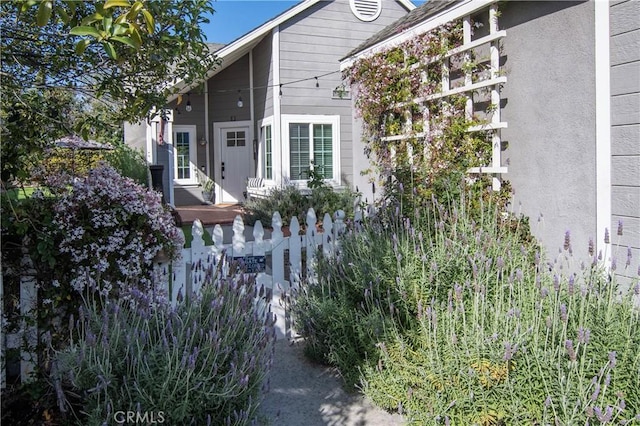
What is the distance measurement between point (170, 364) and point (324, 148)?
31.1 ft

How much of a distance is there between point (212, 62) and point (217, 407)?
8.23ft

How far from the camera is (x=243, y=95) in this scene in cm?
1265

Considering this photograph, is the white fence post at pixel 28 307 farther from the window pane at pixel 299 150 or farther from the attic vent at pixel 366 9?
the attic vent at pixel 366 9

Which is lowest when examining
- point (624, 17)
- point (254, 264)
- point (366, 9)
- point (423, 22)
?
point (254, 264)

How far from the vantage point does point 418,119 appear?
5758mm

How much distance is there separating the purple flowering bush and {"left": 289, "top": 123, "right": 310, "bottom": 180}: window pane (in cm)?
791

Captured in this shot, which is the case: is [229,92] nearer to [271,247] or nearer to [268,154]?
[268,154]

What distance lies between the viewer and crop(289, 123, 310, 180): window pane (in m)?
11.0

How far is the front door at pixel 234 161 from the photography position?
13.3 metres

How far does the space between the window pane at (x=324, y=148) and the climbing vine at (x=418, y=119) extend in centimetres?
447

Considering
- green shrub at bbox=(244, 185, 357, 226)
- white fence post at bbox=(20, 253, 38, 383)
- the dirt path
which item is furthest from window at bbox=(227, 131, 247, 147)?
white fence post at bbox=(20, 253, 38, 383)

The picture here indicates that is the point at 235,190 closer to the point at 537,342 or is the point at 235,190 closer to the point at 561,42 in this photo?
the point at 561,42

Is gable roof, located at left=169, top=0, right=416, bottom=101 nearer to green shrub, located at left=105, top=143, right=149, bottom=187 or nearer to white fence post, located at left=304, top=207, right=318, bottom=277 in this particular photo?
green shrub, located at left=105, top=143, right=149, bottom=187

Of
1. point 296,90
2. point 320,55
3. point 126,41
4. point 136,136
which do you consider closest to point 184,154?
point 136,136
